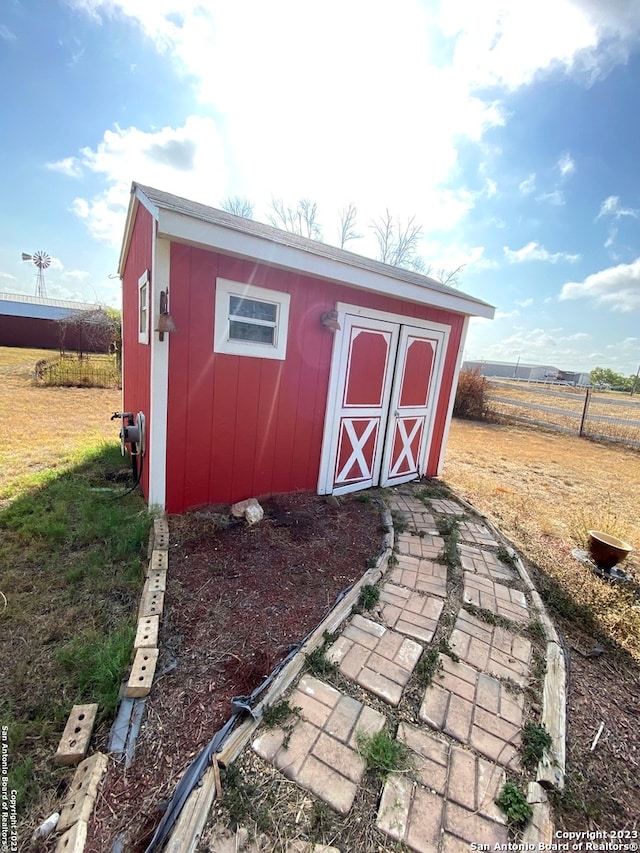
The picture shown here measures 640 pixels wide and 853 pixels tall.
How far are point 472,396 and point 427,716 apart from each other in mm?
11614

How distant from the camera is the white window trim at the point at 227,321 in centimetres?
312

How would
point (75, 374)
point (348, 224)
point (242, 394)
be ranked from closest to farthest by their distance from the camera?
point (242, 394), point (75, 374), point (348, 224)

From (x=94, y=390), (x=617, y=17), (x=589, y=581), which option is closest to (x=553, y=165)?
(x=617, y=17)

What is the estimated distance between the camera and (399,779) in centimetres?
141

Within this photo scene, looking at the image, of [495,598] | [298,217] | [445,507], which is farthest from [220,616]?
[298,217]

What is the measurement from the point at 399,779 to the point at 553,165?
8.99 metres

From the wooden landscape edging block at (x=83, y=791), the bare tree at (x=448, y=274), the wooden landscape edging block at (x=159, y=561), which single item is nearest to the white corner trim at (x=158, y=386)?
the wooden landscape edging block at (x=159, y=561)

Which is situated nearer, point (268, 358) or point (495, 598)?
point (495, 598)

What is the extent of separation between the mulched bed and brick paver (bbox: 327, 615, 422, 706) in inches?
9.6

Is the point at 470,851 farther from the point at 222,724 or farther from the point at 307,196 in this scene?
the point at 307,196

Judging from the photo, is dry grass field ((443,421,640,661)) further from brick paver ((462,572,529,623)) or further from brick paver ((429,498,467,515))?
brick paver ((462,572,529,623))

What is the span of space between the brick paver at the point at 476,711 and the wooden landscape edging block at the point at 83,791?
1390 mm

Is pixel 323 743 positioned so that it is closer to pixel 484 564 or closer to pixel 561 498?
pixel 484 564

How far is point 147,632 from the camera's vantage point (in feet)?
6.61
